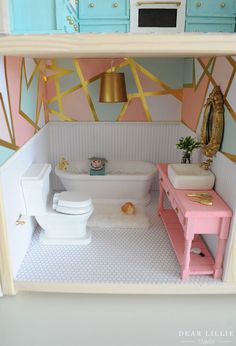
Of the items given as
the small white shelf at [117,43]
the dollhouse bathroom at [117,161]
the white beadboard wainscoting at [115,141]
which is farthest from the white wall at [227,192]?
the white beadboard wainscoting at [115,141]

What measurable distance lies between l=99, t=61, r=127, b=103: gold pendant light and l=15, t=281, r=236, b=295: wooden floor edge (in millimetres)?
1888

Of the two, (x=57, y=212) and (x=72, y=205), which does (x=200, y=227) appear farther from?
(x=57, y=212)

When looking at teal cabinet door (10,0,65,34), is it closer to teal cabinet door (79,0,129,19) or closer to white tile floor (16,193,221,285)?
teal cabinet door (79,0,129,19)

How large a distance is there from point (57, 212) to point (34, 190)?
0.94 ft

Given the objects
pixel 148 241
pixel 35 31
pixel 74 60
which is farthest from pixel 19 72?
pixel 148 241

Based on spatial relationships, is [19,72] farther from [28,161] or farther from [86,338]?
[86,338]

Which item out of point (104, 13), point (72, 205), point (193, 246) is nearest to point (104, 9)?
point (104, 13)

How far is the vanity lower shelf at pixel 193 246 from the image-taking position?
7.43 ft

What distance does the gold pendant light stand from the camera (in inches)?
130

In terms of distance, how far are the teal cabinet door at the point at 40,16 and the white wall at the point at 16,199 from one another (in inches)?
32.5

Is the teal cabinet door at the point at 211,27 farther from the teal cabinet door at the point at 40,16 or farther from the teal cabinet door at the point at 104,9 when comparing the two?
the teal cabinet door at the point at 40,16

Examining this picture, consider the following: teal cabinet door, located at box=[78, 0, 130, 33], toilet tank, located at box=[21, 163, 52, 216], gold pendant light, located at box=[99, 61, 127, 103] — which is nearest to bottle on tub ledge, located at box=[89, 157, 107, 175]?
gold pendant light, located at box=[99, 61, 127, 103]

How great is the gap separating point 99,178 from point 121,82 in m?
1.01

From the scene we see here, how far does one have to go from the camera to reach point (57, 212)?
2.67 m
